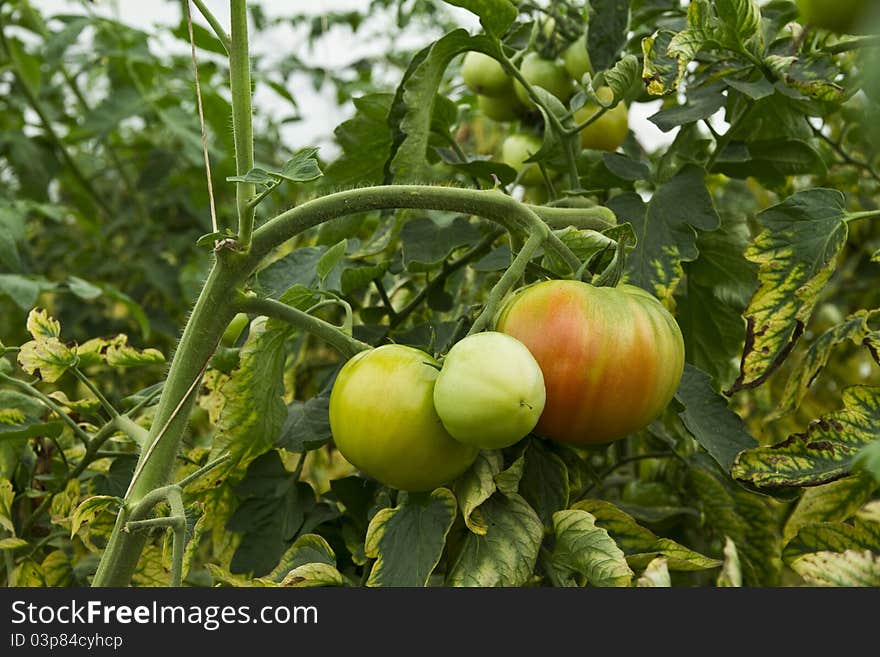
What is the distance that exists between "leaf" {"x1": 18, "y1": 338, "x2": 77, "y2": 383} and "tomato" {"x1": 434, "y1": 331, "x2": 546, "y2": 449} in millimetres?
402

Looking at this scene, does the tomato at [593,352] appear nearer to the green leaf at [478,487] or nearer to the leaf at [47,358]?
the green leaf at [478,487]

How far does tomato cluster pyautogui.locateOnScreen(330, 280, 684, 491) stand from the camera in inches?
24.6

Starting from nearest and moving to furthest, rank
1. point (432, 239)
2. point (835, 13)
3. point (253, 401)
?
1. point (835, 13)
2. point (253, 401)
3. point (432, 239)

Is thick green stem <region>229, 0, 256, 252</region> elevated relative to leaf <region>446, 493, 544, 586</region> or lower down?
elevated

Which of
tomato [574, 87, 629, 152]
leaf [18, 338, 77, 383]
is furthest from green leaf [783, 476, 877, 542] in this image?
leaf [18, 338, 77, 383]

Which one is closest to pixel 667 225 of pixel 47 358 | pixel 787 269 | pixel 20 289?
pixel 787 269

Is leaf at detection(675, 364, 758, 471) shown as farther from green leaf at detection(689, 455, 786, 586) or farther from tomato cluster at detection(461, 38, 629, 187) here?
tomato cluster at detection(461, 38, 629, 187)

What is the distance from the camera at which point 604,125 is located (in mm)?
1008

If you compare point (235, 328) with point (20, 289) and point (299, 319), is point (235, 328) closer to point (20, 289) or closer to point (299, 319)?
point (299, 319)

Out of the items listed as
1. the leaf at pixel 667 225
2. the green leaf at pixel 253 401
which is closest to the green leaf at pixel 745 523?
the leaf at pixel 667 225

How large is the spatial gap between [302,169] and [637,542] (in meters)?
0.39

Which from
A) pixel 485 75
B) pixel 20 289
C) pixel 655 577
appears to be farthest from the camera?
pixel 20 289

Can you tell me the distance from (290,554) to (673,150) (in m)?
0.56

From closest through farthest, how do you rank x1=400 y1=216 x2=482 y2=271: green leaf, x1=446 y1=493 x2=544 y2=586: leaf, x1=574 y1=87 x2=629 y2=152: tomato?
x1=446 y1=493 x2=544 y2=586: leaf < x1=400 y1=216 x2=482 y2=271: green leaf < x1=574 y1=87 x2=629 y2=152: tomato
